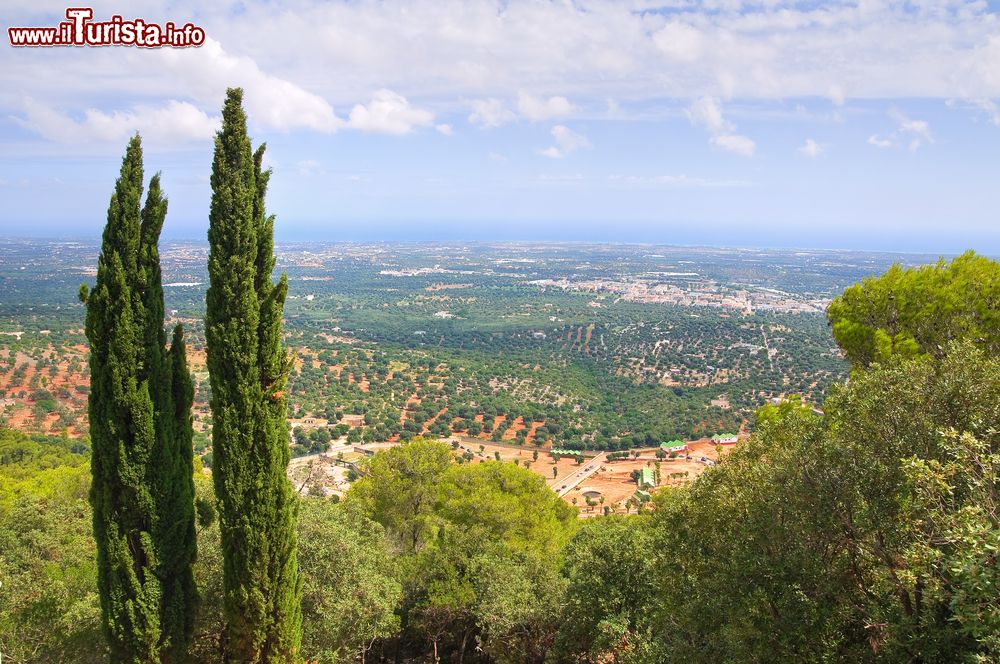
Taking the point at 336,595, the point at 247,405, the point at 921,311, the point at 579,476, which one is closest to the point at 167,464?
the point at 247,405

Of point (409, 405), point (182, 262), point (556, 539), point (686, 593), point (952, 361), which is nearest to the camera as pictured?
point (952, 361)

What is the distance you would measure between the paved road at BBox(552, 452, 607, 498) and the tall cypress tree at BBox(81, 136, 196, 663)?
20.8 metres

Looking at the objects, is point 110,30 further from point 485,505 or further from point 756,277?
point 756,277

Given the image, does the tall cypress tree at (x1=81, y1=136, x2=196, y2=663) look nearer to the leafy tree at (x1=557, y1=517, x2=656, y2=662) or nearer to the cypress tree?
the cypress tree

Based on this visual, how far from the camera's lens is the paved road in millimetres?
28062

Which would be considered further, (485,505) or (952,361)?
(485,505)

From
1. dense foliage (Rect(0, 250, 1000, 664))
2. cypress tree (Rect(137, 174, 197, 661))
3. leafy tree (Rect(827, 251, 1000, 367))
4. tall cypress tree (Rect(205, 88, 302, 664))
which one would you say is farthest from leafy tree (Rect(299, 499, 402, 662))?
leafy tree (Rect(827, 251, 1000, 367))

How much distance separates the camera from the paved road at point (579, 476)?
92.1ft

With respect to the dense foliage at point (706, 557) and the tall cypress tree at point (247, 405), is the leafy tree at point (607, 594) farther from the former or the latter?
the tall cypress tree at point (247, 405)

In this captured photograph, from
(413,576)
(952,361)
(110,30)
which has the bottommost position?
(413,576)

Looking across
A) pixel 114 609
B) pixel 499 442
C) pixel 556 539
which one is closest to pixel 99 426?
pixel 114 609

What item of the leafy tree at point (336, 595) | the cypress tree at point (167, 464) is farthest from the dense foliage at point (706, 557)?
the cypress tree at point (167, 464)

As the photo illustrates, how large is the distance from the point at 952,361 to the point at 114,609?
30.2 feet

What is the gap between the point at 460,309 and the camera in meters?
90.2
